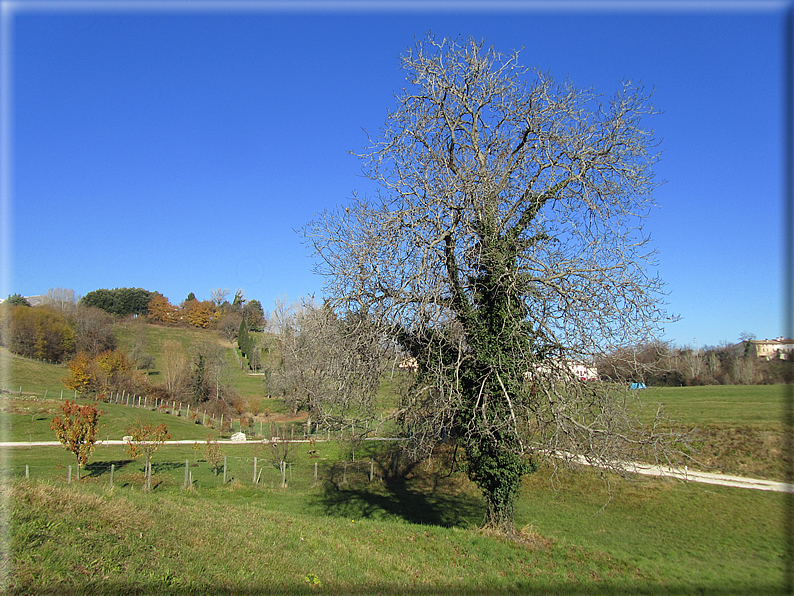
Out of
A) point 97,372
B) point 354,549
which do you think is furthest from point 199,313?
point 354,549

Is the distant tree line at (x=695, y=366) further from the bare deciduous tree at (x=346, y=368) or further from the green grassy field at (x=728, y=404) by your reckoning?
the bare deciduous tree at (x=346, y=368)

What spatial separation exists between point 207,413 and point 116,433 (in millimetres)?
11830

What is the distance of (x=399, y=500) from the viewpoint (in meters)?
16.9

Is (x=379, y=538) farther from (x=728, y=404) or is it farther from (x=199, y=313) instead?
(x=199, y=313)

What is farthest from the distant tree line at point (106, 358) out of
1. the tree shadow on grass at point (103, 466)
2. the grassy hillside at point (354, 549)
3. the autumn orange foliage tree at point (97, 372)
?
the grassy hillside at point (354, 549)

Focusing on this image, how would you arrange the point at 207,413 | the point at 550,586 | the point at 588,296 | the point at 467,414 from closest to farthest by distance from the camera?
the point at 550,586
the point at 588,296
the point at 467,414
the point at 207,413

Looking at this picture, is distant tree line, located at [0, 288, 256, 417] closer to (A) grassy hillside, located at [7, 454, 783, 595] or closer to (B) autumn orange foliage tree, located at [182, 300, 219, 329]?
(B) autumn orange foliage tree, located at [182, 300, 219, 329]

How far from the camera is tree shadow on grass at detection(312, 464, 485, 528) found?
13.9 m

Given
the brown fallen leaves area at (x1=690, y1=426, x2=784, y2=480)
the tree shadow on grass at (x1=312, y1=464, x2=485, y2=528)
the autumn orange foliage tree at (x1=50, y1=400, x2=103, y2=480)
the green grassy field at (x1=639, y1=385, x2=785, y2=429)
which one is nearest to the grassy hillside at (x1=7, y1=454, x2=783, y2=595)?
the tree shadow on grass at (x1=312, y1=464, x2=485, y2=528)

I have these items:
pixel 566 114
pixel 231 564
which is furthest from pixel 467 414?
pixel 566 114

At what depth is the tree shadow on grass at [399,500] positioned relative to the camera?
1390cm

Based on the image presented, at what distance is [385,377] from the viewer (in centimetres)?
1023

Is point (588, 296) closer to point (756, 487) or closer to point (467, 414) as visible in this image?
point (467, 414)

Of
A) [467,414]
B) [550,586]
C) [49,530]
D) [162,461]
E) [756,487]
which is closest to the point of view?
[49,530]
